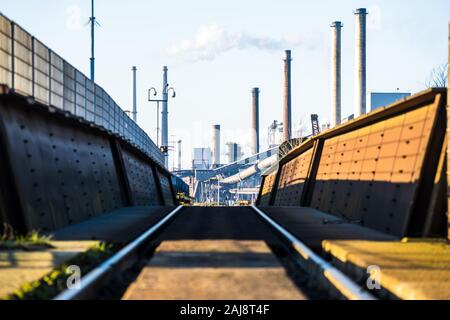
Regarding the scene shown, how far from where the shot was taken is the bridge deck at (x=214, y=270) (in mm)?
8133

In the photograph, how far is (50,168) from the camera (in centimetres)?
1533

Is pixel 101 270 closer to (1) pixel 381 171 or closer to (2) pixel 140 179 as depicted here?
(1) pixel 381 171

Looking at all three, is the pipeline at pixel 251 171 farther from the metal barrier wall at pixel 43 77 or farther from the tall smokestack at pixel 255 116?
the metal barrier wall at pixel 43 77

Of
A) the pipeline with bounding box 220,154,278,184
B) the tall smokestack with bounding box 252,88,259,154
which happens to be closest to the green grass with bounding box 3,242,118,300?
the pipeline with bounding box 220,154,278,184

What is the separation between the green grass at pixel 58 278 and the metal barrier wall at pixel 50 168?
2393 mm

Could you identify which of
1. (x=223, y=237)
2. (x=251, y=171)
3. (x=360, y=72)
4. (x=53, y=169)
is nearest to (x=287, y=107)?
(x=360, y=72)

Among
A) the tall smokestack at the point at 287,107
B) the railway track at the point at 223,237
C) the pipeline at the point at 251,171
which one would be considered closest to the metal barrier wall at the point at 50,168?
the railway track at the point at 223,237

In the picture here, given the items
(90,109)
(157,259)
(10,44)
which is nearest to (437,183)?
(157,259)

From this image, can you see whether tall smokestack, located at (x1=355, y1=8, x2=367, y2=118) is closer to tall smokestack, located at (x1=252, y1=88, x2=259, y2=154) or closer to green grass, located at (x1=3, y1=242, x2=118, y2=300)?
tall smokestack, located at (x1=252, y1=88, x2=259, y2=154)

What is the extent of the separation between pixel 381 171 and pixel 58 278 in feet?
31.0

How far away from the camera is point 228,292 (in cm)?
814

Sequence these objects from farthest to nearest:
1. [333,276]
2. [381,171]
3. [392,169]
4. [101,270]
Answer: [381,171]
[392,169]
[101,270]
[333,276]

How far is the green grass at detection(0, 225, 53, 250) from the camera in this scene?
11258 millimetres
